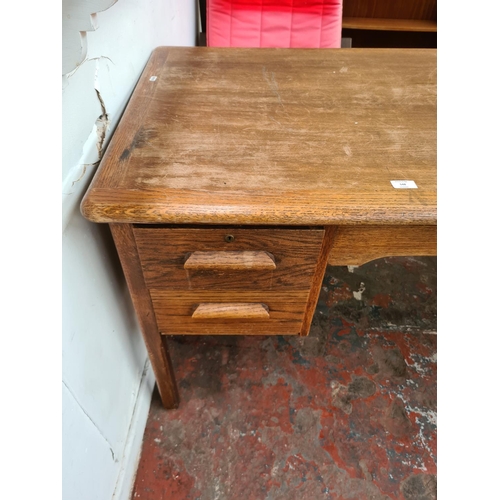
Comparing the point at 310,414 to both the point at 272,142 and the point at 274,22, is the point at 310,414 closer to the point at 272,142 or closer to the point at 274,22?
the point at 272,142

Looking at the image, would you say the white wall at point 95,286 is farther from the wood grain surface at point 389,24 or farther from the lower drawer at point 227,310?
the wood grain surface at point 389,24

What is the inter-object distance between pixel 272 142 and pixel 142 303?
38 cm

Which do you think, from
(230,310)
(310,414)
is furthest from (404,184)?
(310,414)

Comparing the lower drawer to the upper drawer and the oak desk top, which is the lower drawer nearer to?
the upper drawer

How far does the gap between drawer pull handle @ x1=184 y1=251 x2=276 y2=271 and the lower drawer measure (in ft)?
0.29

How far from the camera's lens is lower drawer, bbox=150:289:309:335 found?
2.19ft

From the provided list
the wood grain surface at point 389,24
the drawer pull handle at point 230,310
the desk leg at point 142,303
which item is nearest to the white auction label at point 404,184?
the drawer pull handle at point 230,310

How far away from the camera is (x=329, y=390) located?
1128 millimetres

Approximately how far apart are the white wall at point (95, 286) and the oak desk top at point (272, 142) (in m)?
0.04

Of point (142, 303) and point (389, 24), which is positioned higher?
point (389, 24)

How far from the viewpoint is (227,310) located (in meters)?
0.69

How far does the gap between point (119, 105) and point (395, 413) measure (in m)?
1.09

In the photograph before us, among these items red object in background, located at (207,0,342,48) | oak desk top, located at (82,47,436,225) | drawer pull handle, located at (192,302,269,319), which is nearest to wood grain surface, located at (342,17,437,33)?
red object in background, located at (207,0,342,48)
